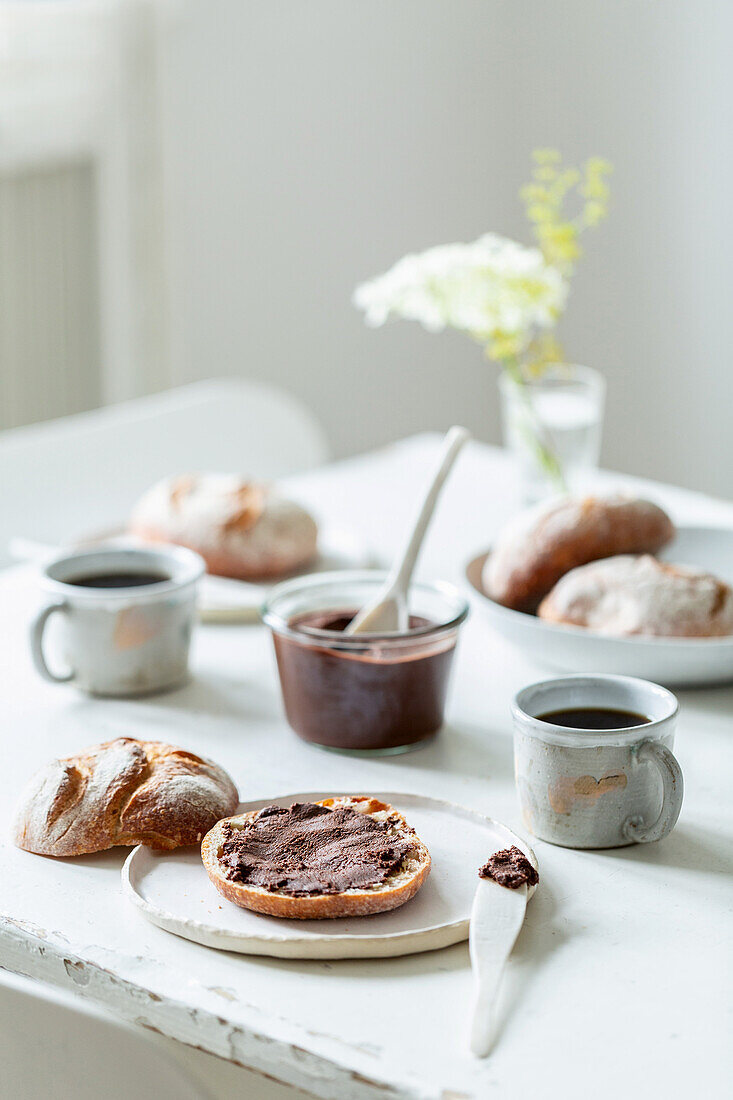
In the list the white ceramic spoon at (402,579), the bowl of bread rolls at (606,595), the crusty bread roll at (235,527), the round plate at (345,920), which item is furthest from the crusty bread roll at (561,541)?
the round plate at (345,920)

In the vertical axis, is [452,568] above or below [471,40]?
below

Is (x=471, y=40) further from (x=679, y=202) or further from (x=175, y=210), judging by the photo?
(x=175, y=210)

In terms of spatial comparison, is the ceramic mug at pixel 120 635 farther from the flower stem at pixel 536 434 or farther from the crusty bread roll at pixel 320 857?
the flower stem at pixel 536 434

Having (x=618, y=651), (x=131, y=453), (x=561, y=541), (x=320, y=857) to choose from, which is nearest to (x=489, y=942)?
(x=320, y=857)

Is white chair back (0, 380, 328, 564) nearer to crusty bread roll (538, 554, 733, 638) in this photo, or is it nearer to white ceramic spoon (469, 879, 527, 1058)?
crusty bread roll (538, 554, 733, 638)

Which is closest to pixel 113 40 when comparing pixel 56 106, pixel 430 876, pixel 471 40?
pixel 56 106

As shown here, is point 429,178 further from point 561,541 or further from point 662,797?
point 662,797
